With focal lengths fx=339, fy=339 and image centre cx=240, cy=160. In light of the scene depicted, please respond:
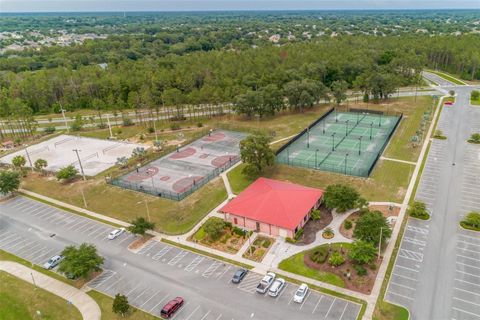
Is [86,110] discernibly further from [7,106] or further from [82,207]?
[82,207]

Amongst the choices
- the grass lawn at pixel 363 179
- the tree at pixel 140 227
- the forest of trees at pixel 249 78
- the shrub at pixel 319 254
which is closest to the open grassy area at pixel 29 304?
the tree at pixel 140 227

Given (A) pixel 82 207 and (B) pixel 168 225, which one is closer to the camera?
(B) pixel 168 225

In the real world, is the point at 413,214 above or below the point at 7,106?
below

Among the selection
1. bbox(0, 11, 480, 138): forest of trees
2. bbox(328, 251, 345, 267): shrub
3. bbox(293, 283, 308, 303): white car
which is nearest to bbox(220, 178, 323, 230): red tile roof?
bbox(328, 251, 345, 267): shrub

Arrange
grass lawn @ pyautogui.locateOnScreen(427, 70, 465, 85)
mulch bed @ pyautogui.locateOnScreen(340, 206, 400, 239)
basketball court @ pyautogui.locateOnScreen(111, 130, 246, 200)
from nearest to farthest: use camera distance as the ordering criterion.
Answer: mulch bed @ pyautogui.locateOnScreen(340, 206, 400, 239)
basketball court @ pyautogui.locateOnScreen(111, 130, 246, 200)
grass lawn @ pyautogui.locateOnScreen(427, 70, 465, 85)

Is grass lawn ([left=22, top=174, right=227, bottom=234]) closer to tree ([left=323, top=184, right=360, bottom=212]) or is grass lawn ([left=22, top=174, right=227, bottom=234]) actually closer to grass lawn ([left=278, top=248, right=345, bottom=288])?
grass lawn ([left=278, top=248, right=345, bottom=288])

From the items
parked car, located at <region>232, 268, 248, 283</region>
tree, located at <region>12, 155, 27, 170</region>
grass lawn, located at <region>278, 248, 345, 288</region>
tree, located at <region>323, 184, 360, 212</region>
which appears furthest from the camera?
tree, located at <region>12, 155, 27, 170</region>

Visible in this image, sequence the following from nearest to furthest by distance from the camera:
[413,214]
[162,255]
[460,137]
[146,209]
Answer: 1. [162,255]
2. [413,214]
3. [146,209]
4. [460,137]

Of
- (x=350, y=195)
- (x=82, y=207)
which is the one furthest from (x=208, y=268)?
(x=82, y=207)
